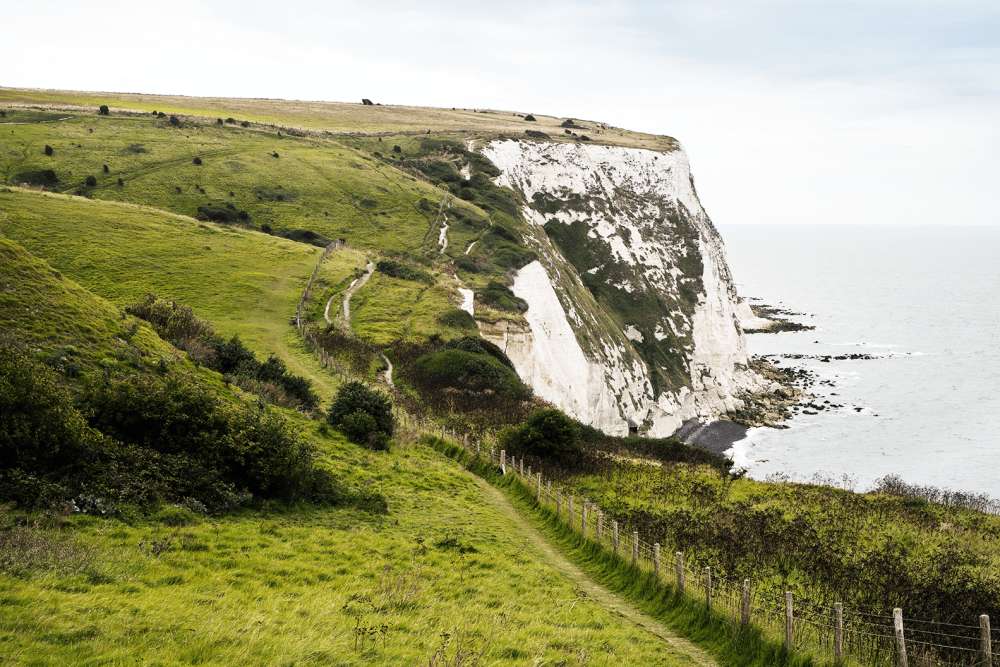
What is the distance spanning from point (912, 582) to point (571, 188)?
96.0m

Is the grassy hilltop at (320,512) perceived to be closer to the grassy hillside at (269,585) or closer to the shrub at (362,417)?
the grassy hillside at (269,585)

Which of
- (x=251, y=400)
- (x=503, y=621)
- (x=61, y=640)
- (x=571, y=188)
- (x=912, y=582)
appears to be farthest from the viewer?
(x=571, y=188)

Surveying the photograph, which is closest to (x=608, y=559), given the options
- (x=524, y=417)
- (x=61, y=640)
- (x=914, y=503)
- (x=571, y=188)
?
(x=61, y=640)

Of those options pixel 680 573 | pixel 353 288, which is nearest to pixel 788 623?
pixel 680 573

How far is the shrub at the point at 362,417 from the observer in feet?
94.0

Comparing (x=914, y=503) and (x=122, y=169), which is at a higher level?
(x=122, y=169)

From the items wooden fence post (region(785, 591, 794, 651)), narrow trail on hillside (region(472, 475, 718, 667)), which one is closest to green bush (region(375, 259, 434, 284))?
narrow trail on hillside (region(472, 475, 718, 667))

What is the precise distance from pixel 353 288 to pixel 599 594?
46.2 m

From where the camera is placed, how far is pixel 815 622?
14734 millimetres

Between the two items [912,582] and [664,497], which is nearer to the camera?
[912,582]

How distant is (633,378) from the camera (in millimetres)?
80188

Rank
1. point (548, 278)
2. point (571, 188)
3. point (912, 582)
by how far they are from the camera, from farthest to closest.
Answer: point (571, 188)
point (548, 278)
point (912, 582)

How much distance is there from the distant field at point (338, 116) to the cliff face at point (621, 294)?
1482 centimetres

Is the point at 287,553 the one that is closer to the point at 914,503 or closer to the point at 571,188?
the point at 914,503
